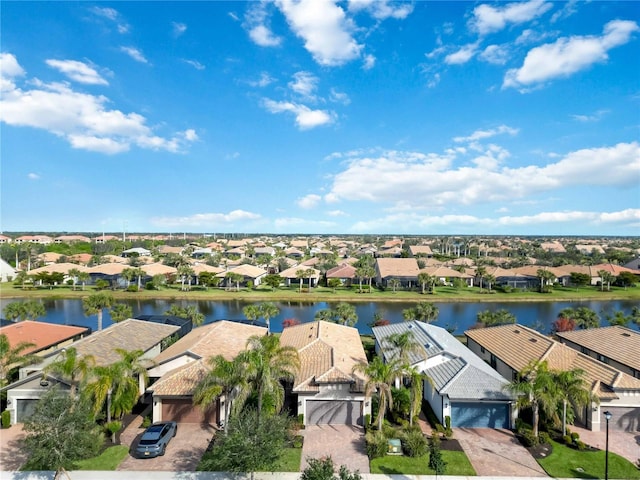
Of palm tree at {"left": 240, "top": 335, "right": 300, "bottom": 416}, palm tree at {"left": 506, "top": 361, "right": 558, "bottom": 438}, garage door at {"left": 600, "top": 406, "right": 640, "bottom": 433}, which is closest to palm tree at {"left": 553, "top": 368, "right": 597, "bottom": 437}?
palm tree at {"left": 506, "top": 361, "right": 558, "bottom": 438}

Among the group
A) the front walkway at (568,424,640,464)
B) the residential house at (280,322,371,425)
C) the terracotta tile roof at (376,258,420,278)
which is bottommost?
the front walkway at (568,424,640,464)

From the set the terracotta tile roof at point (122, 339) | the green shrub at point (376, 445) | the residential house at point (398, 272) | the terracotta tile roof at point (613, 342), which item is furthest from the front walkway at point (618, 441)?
the residential house at point (398, 272)

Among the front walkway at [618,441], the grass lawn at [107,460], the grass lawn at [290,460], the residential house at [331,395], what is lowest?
the front walkway at [618,441]

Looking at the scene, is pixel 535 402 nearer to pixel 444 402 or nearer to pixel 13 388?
pixel 444 402

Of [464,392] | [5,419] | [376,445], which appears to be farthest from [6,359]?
[464,392]

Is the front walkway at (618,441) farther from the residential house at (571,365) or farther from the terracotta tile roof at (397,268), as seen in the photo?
the terracotta tile roof at (397,268)

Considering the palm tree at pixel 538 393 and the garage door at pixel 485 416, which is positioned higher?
the palm tree at pixel 538 393

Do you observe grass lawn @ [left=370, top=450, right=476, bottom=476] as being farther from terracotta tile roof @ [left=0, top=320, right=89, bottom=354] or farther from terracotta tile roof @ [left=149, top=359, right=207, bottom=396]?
terracotta tile roof @ [left=0, top=320, right=89, bottom=354]

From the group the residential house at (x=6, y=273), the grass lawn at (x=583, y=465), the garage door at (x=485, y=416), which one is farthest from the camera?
the residential house at (x=6, y=273)
